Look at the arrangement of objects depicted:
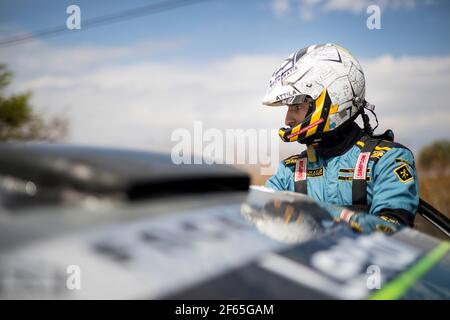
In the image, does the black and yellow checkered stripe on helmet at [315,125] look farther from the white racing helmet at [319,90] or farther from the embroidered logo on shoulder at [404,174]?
the embroidered logo on shoulder at [404,174]

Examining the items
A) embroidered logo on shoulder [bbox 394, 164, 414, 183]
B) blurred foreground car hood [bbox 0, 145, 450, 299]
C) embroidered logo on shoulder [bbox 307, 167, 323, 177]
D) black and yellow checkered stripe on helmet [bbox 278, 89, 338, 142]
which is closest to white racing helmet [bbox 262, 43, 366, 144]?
black and yellow checkered stripe on helmet [bbox 278, 89, 338, 142]

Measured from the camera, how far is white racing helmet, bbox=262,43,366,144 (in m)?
2.25

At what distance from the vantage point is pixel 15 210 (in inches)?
22.9

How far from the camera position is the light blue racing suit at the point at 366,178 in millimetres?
1793

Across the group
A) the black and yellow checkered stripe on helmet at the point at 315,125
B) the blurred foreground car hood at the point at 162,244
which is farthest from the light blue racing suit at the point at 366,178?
the blurred foreground car hood at the point at 162,244

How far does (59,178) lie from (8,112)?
17.6m

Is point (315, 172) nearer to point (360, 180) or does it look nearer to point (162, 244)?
point (360, 180)

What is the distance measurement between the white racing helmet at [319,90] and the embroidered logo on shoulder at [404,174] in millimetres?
458

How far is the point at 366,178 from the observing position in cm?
200

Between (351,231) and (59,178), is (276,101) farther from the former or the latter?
(59,178)

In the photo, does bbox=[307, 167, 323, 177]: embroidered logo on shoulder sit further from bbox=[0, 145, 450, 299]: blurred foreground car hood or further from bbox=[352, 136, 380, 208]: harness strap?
bbox=[0, 145, 450, 299]: blurred foreground car hood

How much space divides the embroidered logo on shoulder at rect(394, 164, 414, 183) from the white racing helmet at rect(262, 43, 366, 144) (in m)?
0.46
